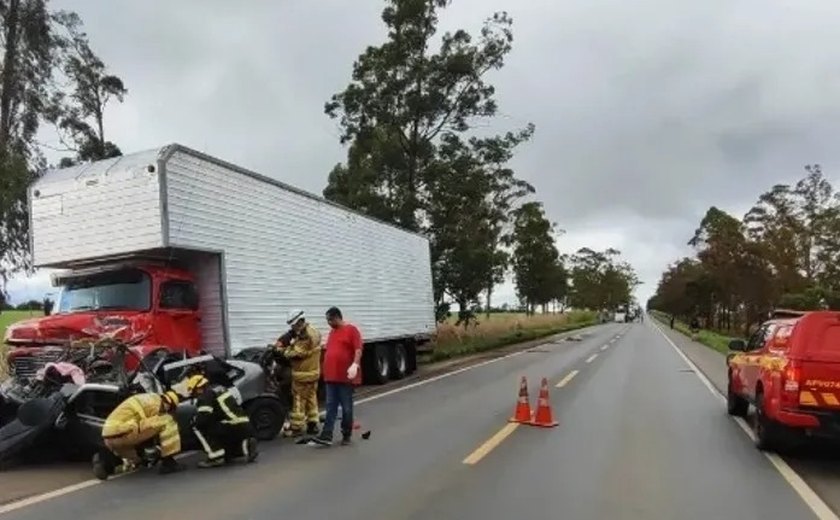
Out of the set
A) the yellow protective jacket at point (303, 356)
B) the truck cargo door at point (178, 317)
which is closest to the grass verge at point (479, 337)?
the truck cargo door at point (178, 317)

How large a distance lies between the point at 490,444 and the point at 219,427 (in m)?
3.47

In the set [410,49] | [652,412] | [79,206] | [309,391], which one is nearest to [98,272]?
[79,206]

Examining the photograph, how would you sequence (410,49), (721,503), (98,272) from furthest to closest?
(410,49) → (98,272) → (721,503)

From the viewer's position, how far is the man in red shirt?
11.0m

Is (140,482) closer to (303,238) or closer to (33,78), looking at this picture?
(303,238)

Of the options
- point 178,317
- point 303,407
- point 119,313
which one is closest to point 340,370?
point 303,407

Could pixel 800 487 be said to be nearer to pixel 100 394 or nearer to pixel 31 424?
pixel 100 394

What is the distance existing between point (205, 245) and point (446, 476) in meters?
6.43

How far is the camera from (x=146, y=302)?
41.4 feet

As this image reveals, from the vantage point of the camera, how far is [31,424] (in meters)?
9.44

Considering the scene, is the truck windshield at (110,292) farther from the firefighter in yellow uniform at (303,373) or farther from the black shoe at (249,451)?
the black shoe at (249,451)

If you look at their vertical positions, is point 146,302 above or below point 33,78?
below

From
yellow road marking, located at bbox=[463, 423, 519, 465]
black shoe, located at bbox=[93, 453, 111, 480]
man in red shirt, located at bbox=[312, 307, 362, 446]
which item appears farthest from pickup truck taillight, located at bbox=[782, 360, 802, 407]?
black shoe, located at bbox=[93, 453, 111, 480]

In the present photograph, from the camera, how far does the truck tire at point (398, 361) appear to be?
75.2 feet
